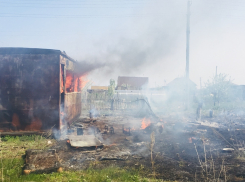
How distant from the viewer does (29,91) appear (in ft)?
30.1

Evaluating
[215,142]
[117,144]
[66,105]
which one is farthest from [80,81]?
[215,142]

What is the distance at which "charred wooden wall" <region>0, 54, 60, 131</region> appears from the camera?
9.07 meters

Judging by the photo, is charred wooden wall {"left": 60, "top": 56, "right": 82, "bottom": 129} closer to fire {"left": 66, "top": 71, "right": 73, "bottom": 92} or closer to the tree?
fire {"left": 66, "top": 71, "right": 73, "bottom": 92}

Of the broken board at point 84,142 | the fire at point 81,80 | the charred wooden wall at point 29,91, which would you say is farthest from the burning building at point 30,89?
the fire at point 81,80

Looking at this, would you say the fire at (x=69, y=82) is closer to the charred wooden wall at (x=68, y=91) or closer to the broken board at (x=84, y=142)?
the charred wooden wall at (x=68, y=91)

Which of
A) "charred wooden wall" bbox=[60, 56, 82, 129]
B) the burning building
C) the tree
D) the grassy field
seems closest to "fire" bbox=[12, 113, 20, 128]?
the burning building

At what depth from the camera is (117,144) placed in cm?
853

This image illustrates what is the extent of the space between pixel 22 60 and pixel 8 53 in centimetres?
78

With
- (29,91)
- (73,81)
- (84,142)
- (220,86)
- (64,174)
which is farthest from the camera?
(220,86)

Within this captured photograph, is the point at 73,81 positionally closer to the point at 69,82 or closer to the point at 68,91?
the point at 69,82

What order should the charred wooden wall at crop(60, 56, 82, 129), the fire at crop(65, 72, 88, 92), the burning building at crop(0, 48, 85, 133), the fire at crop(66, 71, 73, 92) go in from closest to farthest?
the burning building at crop(0, 48, 85, 133)
the charred wooden wall at crop(60, 56, 82, 129)
the fire at crop(66, 71, 73, 92)
the fire at crop(65, 72, 88, 92)

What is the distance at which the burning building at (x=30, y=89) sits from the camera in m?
9.07

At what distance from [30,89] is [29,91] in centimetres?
12

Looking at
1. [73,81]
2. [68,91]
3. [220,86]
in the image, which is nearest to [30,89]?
[68,91]
